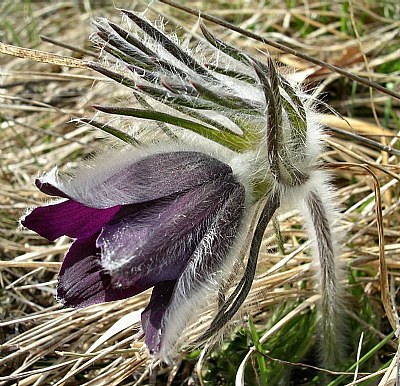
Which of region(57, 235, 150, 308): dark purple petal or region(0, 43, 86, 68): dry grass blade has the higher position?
region(0, 43, 86, 68): dry grass blade

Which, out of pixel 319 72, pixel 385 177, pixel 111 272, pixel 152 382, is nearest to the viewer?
pixel 111 272

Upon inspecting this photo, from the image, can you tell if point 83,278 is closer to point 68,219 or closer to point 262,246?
point 68,219

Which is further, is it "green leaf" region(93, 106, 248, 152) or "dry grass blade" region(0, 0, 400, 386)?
"dry grass blade" region(0, 0, 400, 386)

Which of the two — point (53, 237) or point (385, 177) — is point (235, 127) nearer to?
point (53, 237)

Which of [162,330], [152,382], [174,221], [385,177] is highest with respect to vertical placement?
[174,221]

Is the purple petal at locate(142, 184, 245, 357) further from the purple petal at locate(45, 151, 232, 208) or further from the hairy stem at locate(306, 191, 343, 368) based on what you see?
the hairy stem at locate(306, 191, 343, 368)

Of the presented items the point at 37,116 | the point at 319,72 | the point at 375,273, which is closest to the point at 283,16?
the point at 319,72

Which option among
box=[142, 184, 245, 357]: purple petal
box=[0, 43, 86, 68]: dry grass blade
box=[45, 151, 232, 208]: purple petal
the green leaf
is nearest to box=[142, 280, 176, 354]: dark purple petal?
box=[142, 184, 245, 357]: purple petal

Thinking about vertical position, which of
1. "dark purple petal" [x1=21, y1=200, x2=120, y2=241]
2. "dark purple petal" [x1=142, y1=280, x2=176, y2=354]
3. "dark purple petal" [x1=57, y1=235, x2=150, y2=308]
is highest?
"dark purple petal" [x1=21, y1=200, x2=120, y2=241]
